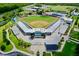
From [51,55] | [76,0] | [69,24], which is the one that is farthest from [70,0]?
[51,55]

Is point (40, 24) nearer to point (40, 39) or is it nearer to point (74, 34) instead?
point (40, 39)

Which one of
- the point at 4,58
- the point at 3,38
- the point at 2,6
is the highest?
the point at 2,6

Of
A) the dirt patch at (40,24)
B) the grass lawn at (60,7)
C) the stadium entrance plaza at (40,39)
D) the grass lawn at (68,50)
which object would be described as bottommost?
the grass lawn at (68,50)

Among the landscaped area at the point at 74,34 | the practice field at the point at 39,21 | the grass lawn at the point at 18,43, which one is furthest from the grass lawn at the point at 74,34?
the grass lawn at the point at 18,43

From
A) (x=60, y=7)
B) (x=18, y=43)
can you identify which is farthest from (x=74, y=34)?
(x=18, y=43)

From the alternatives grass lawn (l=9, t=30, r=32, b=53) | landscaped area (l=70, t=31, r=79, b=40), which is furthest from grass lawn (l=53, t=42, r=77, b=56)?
grass lawn (l=9, t=30, r=32, b=53)

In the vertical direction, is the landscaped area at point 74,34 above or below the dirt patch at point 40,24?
below

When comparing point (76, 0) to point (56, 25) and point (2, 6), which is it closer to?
point (56, 25)

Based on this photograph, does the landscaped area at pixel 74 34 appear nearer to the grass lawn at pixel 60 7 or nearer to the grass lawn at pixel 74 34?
the grass lawn at pixel 74 34

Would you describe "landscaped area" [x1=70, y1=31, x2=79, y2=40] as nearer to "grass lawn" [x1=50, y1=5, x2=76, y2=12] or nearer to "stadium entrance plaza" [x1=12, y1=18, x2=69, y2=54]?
"stadium entrance plaza" [x1=12, y1=18, x2=69, y2=54]
